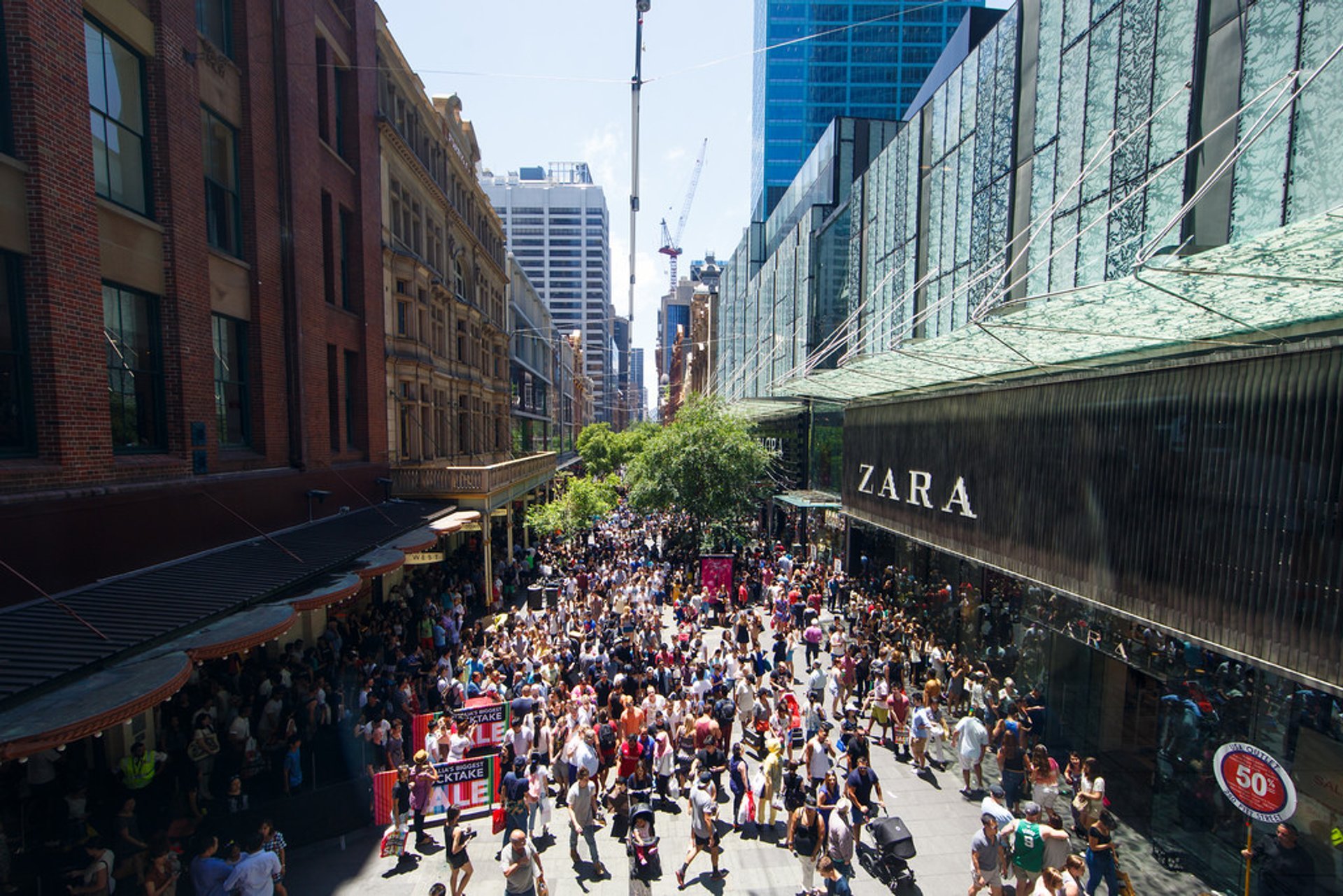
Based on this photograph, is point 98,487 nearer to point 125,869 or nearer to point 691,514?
point 125,869

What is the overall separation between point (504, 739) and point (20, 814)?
646 centimetres

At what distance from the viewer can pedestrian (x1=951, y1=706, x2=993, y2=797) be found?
1151 cm

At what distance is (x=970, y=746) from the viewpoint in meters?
11.6

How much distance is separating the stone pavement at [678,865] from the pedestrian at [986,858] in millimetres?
727

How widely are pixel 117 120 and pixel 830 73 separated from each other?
80.7 metres

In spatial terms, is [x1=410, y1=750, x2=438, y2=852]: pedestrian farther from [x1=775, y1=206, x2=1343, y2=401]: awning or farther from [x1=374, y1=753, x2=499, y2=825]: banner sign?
[x1=775, y1=206, x2=1343, y2=401]: awning

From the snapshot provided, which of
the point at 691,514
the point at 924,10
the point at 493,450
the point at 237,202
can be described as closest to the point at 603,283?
the point at 924,10

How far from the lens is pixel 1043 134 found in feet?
49.8

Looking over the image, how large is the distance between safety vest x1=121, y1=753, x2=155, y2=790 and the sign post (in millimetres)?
14362

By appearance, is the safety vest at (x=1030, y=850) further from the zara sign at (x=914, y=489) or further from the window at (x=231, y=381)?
the window at (x=231, y=381)

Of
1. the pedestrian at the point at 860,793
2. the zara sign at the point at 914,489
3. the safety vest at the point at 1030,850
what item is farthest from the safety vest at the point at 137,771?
the zara sign at the point at 914,489

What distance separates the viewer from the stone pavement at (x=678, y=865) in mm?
9109

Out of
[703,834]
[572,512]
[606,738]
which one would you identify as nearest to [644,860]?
[703,834]

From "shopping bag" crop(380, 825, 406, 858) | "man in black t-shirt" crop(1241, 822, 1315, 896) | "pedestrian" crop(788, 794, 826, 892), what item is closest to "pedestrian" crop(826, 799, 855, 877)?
"pedestrian" crop(788, 794, 826, 892)
